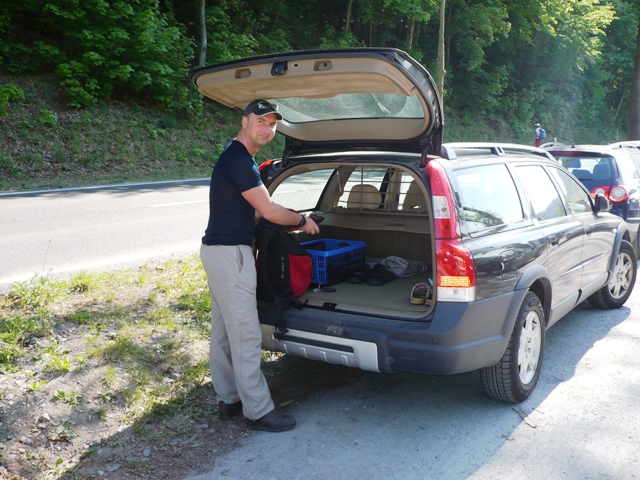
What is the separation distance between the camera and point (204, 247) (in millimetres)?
3879

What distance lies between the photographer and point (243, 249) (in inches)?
151

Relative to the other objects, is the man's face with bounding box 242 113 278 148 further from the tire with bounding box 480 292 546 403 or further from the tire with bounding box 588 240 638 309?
the tire with bounding box 588 240 638 309

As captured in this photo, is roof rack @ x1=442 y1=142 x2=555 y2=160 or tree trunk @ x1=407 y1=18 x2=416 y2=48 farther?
tree trunk @ x1=407 y1=18 x2=416 y2=48

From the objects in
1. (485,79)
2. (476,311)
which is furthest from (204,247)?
(485,79)

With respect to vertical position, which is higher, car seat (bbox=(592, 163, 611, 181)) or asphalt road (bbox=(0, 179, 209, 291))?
car seat (bbox=(592, 163, 611, 181))

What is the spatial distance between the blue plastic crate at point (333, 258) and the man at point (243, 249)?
31.5 inches

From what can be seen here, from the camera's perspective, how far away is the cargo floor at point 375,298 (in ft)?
13.1

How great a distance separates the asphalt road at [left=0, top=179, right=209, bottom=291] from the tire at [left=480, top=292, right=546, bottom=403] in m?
4.44

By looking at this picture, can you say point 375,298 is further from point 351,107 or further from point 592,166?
point 592,166

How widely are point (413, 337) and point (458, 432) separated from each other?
70 cm

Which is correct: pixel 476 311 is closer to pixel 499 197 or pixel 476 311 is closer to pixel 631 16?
pixel 499 197

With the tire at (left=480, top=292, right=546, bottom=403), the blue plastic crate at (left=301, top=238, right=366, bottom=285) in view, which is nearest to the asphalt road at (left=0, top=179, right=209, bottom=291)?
the blue plastic crate at (left=301, top=238, right=366, bottom=285)

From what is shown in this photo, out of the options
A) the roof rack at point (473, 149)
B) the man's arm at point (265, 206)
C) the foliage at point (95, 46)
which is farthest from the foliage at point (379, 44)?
the roof rack at point (473, 149)

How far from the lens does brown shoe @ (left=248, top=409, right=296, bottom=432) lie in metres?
3.84
